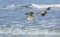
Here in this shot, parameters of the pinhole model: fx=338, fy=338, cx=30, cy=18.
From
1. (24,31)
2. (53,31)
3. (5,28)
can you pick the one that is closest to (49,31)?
(53,31)

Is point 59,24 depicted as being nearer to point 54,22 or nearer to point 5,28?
point 54,22

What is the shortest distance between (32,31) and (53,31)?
900 millimetres

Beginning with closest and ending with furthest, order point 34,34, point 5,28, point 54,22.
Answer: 1. point 34,34
2. point 5,28
3. point 54,22

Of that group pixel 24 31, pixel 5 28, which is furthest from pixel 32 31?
pixel 5 28

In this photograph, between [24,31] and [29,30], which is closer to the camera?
[24,31]

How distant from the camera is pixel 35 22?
1700 centimetres

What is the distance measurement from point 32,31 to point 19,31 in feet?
1.87

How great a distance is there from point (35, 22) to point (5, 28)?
226 cm

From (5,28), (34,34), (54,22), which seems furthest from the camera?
(54,22)

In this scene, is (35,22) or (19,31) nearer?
(19,31)

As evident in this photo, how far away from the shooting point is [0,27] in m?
15.5

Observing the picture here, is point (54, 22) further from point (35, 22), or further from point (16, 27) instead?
point (16, 27)

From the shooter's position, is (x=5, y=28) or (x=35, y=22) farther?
(x=35, y=22)

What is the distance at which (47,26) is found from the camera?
15.5 metres
